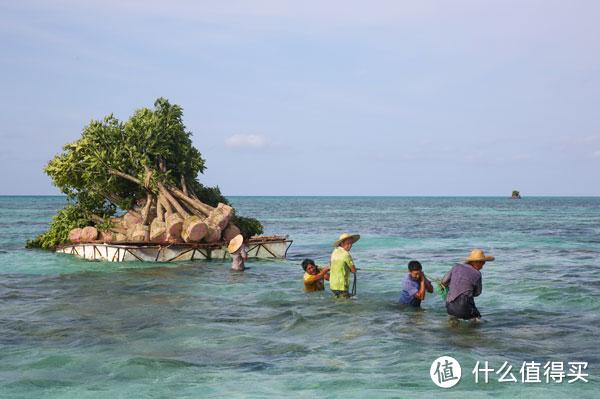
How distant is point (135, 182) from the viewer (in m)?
31.5

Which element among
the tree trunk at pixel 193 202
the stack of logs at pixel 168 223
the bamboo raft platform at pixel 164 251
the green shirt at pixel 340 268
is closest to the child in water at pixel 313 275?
the green shirt at pixel 340 268

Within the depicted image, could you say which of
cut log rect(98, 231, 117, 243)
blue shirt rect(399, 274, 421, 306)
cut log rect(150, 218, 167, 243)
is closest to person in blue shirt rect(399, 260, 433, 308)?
blue shirt rect(399, 274, 421, 306)

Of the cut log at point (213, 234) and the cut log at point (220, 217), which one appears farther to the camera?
the cut log at point (220, 217)

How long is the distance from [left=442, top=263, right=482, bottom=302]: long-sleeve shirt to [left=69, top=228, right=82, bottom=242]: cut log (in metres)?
21.6

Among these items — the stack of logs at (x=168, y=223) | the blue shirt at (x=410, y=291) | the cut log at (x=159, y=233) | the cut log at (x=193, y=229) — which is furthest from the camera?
the cut log at (x=159, y=233)

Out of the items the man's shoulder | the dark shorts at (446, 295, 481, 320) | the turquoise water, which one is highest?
the man's shoulder

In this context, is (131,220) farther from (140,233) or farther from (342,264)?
(342,264)

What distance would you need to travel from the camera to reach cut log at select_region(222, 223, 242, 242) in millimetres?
28953

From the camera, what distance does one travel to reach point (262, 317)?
1650 centimetres

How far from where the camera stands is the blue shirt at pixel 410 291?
639 inches

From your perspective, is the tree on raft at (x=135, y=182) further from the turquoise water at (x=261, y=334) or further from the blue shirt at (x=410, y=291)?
the blue shirt at (x=410, y=291)

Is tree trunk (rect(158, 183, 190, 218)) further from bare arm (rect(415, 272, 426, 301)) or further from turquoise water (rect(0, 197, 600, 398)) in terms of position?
bare arm (rect(415, 272, 426, 301))

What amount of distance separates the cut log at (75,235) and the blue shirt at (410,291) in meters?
19.1

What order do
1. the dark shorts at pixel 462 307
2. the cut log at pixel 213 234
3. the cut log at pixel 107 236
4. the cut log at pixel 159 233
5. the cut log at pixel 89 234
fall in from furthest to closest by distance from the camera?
the cut log at pixel 89 234 < the cut log at pixel 107 236 < the cut log at pixel 213 234 < the cut log at pixel 159 233 < the dark shorts at pixel 462 307
